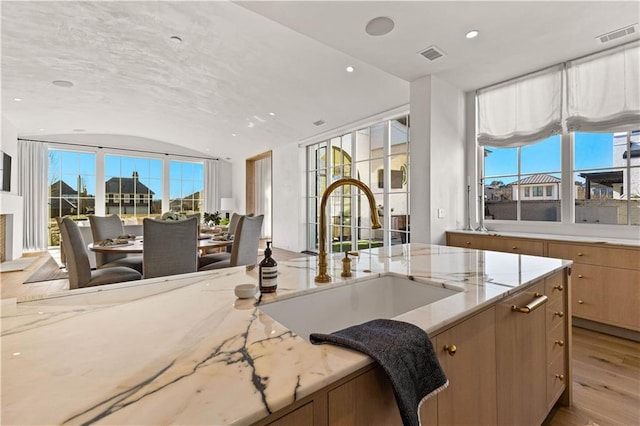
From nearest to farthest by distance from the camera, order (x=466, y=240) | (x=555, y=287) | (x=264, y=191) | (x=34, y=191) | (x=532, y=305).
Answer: (x=532, y=305)
(x=555, y=287)
(x=466, y=240)
(x=34, y=191)
(x=264, y=191)

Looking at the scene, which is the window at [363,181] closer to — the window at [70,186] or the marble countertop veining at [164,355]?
the marble countertop veining at [164,355]

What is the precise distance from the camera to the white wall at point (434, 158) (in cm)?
358

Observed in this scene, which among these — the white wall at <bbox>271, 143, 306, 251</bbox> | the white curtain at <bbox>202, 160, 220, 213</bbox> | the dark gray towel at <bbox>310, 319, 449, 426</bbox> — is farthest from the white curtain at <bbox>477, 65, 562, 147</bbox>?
the white curtain at <bbox>202, 160, 220, 213</bbox>

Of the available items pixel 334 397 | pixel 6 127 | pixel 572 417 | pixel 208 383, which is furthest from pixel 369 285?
pixel 6 127

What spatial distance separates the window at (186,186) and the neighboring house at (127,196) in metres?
0.64

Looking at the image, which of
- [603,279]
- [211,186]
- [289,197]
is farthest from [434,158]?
[211,186]

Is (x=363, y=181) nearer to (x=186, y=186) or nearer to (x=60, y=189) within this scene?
(x=186, y=186)

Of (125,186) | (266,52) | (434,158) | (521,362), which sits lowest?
(521,362)

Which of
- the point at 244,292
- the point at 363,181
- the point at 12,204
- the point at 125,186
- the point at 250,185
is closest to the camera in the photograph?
the point at 244,292

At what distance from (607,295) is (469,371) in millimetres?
2596

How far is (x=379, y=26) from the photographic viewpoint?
2621 mm

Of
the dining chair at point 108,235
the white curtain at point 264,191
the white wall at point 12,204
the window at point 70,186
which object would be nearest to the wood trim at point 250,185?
the white curtain at point 264,191

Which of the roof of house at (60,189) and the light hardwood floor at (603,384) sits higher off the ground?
the roof of house at (60,189)

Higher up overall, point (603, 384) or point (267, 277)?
point (267, 277)
